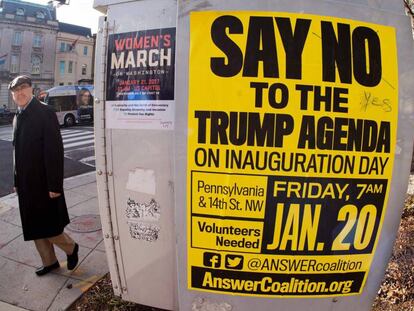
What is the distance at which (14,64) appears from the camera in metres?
47.5

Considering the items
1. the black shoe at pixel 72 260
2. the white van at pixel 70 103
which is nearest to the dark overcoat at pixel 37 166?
the black shoe at pixel 72 260

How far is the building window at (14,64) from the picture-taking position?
4728cm

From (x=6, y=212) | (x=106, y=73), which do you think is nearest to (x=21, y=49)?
(x=6, y=212)

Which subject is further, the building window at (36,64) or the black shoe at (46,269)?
the building window at (36,64)

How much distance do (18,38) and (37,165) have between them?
2098 inches

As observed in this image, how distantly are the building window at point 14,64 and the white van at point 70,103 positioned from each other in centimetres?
2797

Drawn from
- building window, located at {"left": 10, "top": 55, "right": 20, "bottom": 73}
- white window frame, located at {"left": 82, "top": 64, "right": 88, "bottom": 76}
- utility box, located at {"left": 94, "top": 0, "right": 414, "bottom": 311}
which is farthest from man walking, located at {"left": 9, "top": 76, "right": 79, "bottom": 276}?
white window frame, located at {"left": 82, "top": 64, "right": 88, "bottom": 76}

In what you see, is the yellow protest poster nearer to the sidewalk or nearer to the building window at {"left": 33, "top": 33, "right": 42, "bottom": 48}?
the sidewalk

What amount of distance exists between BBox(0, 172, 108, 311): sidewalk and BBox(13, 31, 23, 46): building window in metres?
50.7

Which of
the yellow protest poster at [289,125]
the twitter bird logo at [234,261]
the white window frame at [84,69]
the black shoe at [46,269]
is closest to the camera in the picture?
the yellow protest poster at [289,125]

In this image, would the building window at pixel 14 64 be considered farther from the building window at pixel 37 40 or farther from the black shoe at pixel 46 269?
the black shoe at pixel 46 269

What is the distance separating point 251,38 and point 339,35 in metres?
0.38

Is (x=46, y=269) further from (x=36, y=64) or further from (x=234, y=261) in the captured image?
(x=36, y=64)

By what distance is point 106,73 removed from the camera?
2025 millimetres
